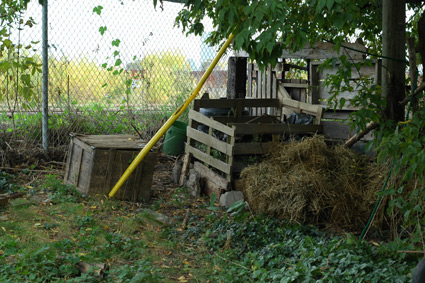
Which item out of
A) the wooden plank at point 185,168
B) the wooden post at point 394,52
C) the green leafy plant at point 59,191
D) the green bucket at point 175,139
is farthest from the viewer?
the green bucket at point 175,139

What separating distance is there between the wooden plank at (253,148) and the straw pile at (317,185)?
0.29 meters

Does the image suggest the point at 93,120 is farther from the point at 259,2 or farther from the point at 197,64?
the point at 259,2

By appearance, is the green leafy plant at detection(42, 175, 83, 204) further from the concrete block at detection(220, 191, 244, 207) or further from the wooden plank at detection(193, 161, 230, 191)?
the concrete block at detection(220, 191, 244, 207)

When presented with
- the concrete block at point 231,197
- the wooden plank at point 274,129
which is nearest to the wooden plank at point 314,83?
the wooden plank at point 274,129

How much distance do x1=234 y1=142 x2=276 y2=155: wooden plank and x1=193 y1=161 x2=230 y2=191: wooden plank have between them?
0.42 meters

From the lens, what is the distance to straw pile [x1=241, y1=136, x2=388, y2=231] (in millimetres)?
5883

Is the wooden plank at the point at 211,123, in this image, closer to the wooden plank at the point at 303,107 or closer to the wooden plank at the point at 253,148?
the wooden plank at the point at 253,148

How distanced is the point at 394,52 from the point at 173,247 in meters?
3.19

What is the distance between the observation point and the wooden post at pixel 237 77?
28.9ft

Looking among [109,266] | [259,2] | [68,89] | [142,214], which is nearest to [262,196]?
[142,214]

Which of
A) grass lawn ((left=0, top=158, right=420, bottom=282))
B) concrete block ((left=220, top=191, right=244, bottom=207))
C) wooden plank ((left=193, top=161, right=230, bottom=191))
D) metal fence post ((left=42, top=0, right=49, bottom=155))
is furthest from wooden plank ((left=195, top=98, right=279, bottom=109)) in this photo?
metal fence post ((left=42, top=0, right=49, bottom=155))

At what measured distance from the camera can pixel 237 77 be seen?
8.88m

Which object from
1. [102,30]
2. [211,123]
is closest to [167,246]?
[211,123]

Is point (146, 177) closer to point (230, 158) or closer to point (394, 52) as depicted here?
point (230, 158)
